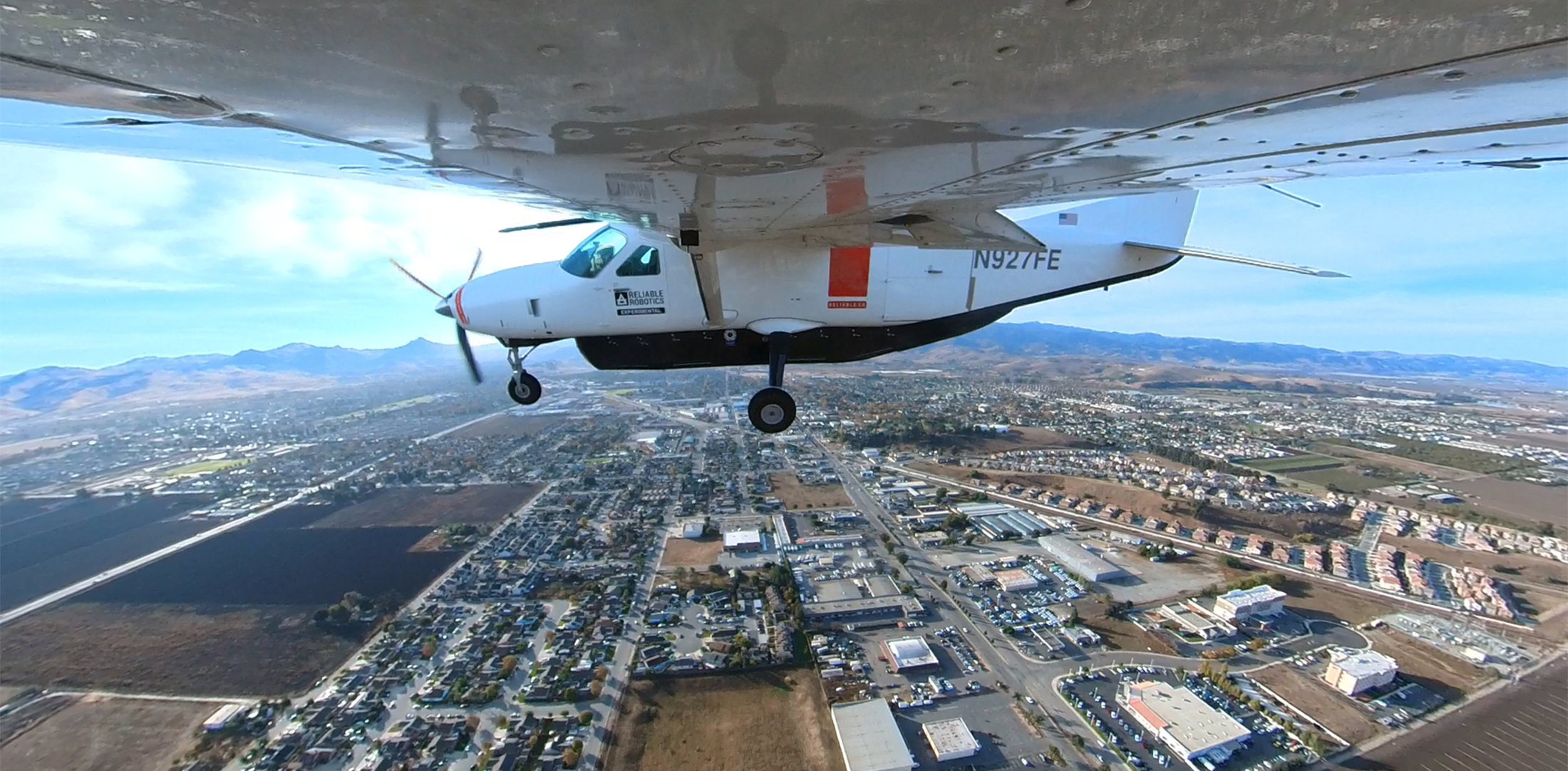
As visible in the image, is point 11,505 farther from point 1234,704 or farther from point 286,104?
point 1234,704

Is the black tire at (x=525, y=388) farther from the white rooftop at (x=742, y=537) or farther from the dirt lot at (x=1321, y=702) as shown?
the dirt lot at (x=1321, y=702)

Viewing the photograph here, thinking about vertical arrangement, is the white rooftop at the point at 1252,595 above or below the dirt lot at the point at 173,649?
above

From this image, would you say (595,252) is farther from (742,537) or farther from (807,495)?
(807,495)

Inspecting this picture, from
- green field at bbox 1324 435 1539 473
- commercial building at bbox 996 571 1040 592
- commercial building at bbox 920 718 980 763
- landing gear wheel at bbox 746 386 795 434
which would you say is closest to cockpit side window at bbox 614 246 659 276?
landing gear wheel at bbox 746 386 795 434

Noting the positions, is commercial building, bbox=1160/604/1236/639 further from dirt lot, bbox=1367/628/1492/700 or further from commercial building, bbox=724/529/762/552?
commercial building, bbox=724/529/762/552

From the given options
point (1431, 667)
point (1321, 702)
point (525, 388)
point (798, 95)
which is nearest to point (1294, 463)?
point (1431, 667)

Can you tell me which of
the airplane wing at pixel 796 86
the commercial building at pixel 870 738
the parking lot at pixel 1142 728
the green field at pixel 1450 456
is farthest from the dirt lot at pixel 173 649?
the green field at pixel 1450 456
